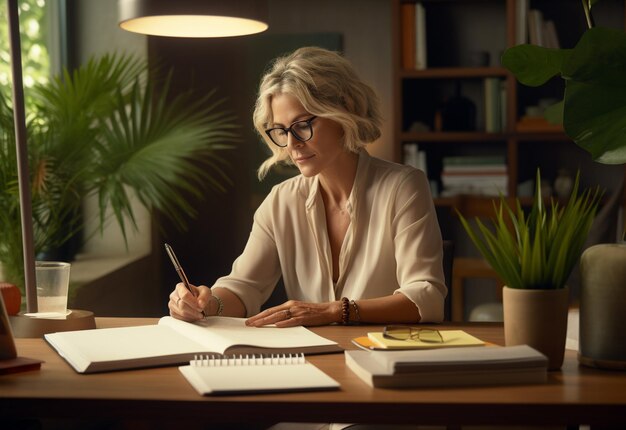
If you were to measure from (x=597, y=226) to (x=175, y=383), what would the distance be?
235 centimetres

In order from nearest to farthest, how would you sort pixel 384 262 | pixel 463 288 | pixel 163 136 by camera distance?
pixel 384 262 < pixel 163 136 < pixel 463 288

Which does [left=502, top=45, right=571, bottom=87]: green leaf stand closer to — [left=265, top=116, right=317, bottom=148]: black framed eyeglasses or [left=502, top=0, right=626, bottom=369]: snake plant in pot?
[left=502, top=0, right=626, bottom=369]: snake plant in pot

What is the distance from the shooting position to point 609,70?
1.40m

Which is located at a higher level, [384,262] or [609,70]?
[609,70]

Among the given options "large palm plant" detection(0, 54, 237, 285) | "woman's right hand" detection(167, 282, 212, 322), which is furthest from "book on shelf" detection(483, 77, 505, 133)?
"woman's right hand" detection(167, 282, 212, 322)

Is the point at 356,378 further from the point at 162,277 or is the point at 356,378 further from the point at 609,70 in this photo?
the point at 162,277

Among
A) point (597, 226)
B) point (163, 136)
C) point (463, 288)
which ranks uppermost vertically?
point (163, 136)

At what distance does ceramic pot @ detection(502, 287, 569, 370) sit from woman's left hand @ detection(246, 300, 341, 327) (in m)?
0.54

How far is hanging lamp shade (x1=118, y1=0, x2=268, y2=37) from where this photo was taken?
6.31 feet

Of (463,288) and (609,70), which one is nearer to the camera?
(609,70)

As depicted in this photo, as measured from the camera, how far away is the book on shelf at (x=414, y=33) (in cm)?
491

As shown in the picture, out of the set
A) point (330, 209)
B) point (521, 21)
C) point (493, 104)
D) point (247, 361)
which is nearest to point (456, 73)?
point (493, 104)

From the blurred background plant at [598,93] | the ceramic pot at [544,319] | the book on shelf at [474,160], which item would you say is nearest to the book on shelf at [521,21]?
the book on shelf at [474,160]

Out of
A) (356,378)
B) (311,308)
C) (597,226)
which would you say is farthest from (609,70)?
(597,226)
